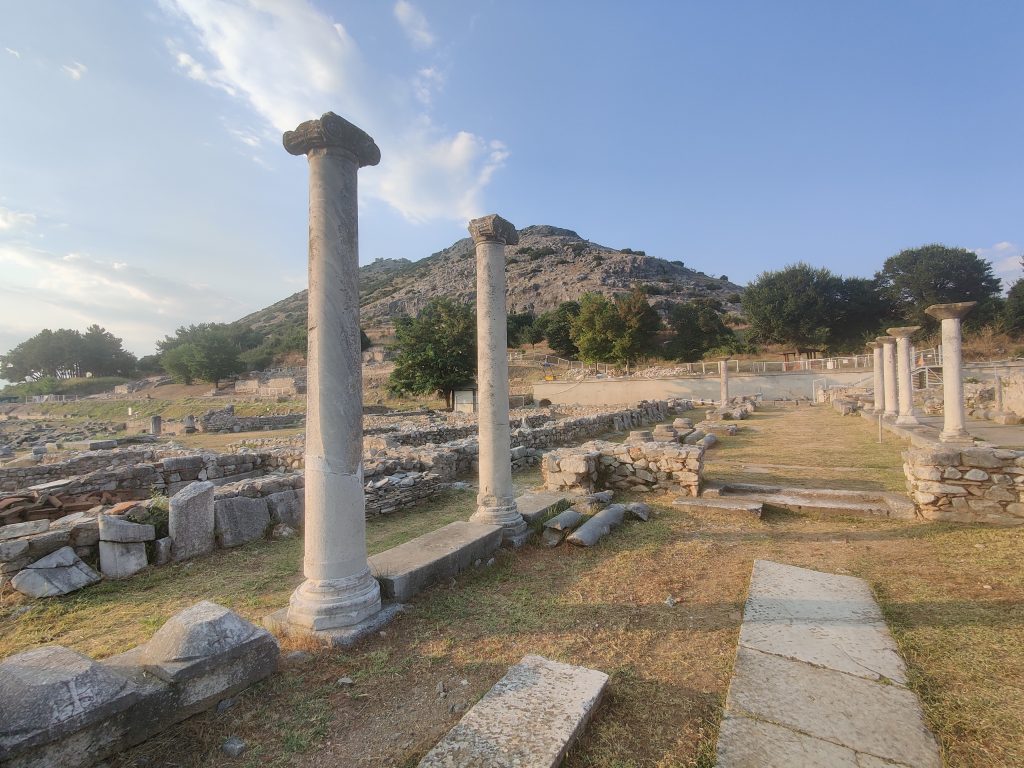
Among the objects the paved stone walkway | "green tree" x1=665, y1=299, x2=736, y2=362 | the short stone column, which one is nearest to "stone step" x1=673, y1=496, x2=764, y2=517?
the paved stone walkway

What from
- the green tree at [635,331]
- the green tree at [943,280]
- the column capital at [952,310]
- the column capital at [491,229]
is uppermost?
the green tree at [943,280]

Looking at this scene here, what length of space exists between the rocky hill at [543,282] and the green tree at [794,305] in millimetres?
23216

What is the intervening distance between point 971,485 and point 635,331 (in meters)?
44.7

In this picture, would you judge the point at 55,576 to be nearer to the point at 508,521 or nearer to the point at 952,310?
the point at 508,521

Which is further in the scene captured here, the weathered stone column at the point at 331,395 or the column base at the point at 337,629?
the weathered stone column at the point at 331,395

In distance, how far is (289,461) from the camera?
11844 millimetres

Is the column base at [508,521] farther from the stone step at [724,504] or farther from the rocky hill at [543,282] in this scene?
the rocky hill at [543,282]

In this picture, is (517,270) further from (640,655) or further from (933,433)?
(640,655)

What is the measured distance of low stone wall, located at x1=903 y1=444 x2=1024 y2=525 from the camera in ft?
20.4

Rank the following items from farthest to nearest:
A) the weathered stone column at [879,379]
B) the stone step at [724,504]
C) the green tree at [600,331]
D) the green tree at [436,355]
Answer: the green tree at [600,331] < the green tree at [436,355] < the weathered stone column at [879,379] < the stone step at [724,504]

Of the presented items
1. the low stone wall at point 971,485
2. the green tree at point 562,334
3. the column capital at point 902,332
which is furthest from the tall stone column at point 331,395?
the green tree at point 562,334

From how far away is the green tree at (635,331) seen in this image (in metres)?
49.4

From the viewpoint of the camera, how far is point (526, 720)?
2.64 m

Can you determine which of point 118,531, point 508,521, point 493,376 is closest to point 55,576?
point 118,531
